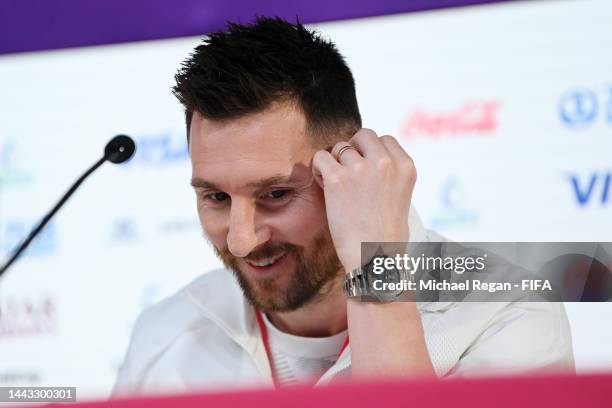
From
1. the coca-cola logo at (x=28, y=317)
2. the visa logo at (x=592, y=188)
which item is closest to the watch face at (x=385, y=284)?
the visa logo at (x=592, y=188)

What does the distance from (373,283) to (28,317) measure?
5.22 ft

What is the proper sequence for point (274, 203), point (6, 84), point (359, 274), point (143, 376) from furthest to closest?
point (6, 84) < point (143, 376) < point (274, 203) < point (359, 274)

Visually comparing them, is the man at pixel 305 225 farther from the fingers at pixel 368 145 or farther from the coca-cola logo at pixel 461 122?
the coca-cola logo at pixel 461 122

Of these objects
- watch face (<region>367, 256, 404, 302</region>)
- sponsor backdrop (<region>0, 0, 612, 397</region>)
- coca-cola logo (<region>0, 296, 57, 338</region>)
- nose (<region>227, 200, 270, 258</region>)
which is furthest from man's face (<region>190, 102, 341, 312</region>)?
coca-cola logo (<region>0, 296, 57, 338</region>)

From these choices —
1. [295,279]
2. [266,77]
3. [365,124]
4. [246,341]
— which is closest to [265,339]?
[246,341]

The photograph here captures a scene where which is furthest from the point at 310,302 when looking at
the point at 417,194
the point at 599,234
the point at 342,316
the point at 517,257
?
the point at 599,234

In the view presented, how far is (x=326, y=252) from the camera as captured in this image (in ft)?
4.93

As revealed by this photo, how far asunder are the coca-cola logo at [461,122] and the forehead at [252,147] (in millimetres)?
895

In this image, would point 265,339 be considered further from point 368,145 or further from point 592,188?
point 592,188

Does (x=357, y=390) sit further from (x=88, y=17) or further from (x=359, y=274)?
(x=88, y=17)

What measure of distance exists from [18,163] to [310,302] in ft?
4.77

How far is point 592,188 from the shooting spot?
222 centimetres

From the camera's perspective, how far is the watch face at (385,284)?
49.4 inches

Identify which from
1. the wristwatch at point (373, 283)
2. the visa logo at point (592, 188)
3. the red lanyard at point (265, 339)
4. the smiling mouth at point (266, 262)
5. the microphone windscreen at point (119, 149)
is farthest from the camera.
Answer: the visa logo at point (592, 188)
